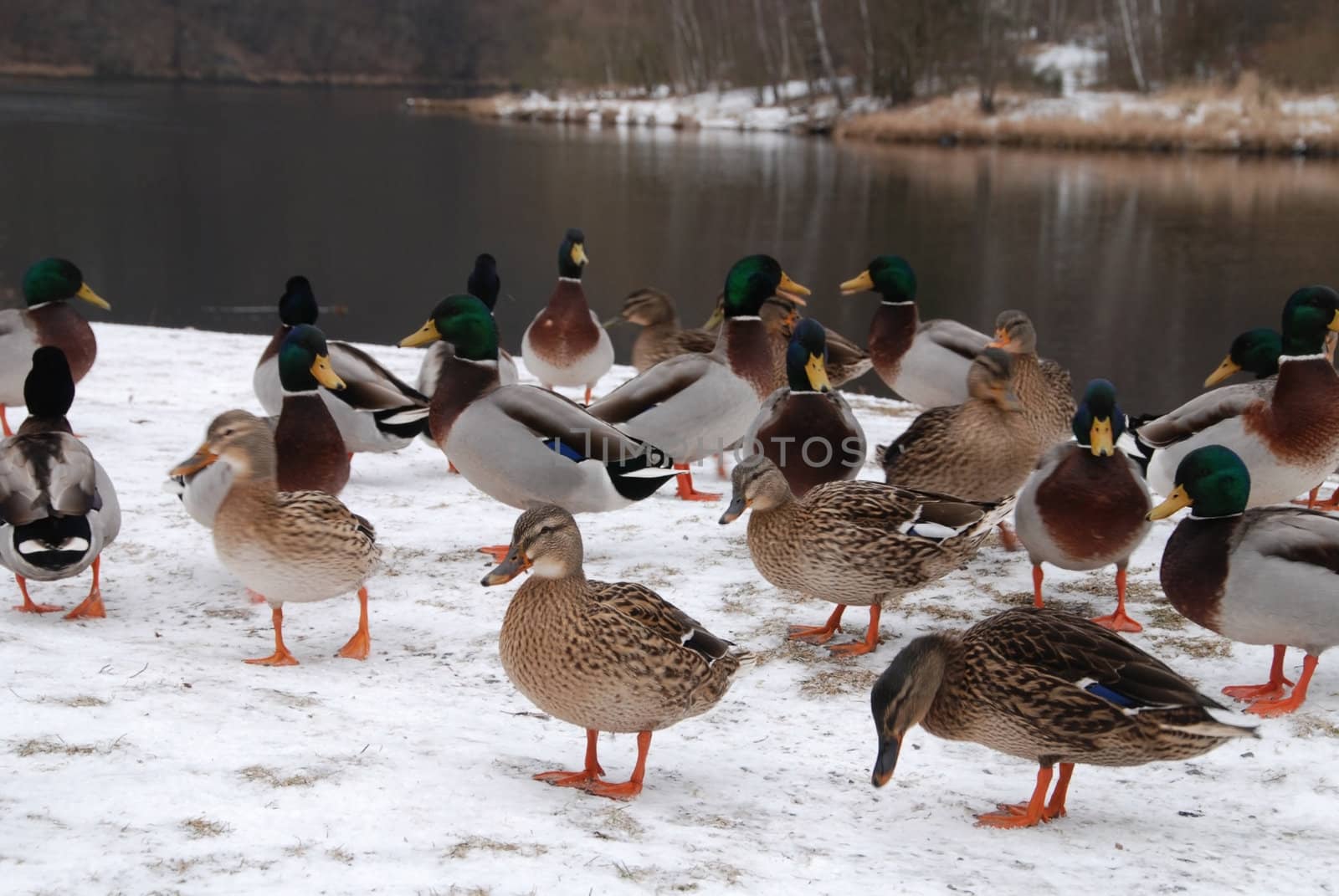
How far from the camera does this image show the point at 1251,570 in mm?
3828

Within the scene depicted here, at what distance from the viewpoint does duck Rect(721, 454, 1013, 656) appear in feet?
13.7

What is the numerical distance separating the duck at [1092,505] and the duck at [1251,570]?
12.0 inches

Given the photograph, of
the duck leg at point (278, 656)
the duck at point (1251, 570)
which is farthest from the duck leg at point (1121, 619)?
the duck leg at point (278, 656)

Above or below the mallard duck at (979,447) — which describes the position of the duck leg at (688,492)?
below

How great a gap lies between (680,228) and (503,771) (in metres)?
21.0

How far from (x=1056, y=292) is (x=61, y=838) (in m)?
17.5

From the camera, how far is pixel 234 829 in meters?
2.78

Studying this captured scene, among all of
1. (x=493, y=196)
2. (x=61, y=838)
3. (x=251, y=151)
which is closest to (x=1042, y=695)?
(x=61, y=838)

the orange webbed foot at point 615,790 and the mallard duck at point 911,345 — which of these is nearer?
the orange webbed foot at point 615,790

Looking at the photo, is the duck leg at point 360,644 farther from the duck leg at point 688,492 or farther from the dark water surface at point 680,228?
the dark water surface at point 680,228

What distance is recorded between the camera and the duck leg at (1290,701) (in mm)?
3814

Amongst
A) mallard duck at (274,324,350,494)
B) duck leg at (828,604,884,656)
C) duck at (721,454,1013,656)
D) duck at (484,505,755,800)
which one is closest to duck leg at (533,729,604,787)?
duck at (484,505,755,800)

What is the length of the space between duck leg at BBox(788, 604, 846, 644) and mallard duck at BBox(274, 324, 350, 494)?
193 cm

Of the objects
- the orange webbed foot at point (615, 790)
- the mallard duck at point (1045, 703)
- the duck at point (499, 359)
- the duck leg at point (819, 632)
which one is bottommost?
the duck leg at point (819, 632)
